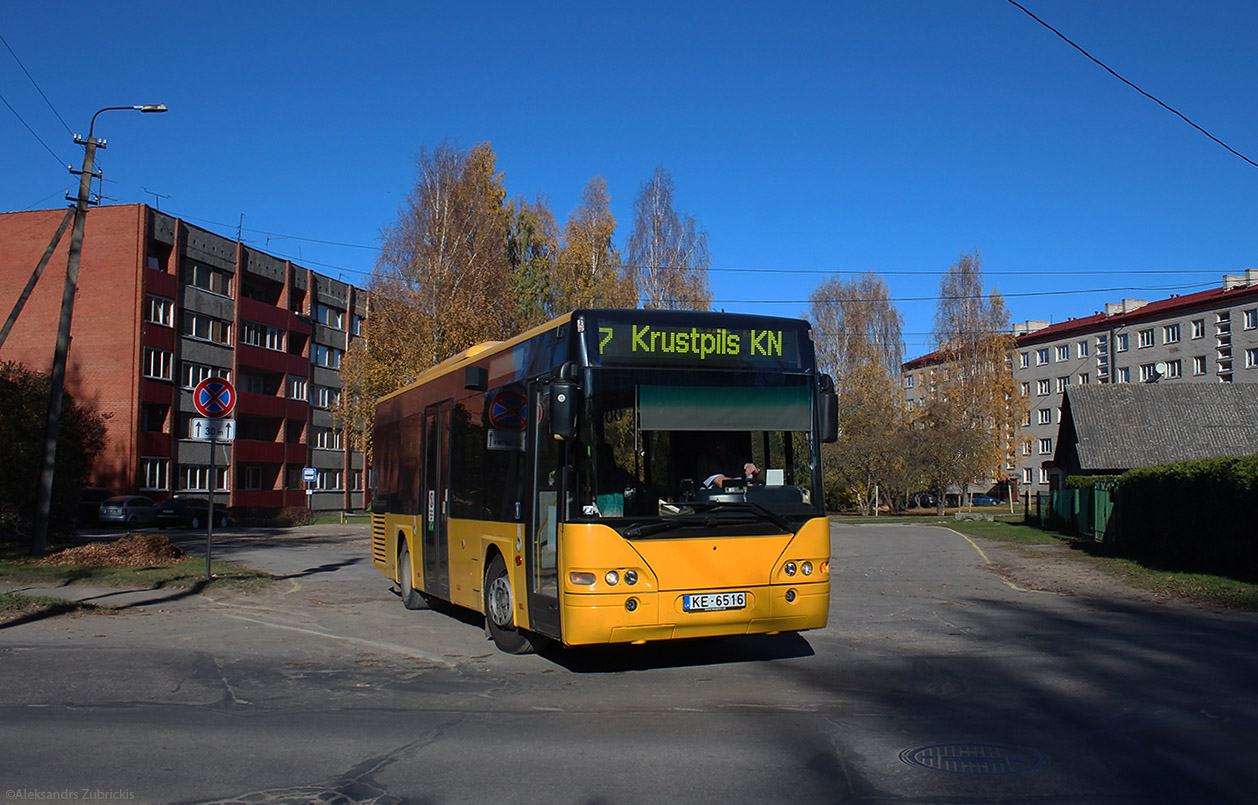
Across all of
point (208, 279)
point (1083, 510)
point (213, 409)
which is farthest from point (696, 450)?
point (208, 279)

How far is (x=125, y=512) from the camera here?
4316cm

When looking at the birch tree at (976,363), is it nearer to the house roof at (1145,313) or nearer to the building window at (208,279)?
the house roof at (1145,313)

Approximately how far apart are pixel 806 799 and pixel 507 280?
38.8 meters

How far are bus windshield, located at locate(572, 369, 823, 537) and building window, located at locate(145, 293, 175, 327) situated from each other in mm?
50133

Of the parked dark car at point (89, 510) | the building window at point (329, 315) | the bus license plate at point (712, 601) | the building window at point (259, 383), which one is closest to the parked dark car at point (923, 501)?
the building window at point (329, 315)

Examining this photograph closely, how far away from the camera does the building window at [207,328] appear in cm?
5591

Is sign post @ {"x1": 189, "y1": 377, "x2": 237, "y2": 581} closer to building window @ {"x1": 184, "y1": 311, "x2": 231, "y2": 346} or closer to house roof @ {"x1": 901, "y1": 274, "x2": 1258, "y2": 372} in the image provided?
building window @ {"x1": 184, "y1": 311, "x2": 231, "y2": 346}

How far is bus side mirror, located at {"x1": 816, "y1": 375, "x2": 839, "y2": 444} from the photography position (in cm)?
911

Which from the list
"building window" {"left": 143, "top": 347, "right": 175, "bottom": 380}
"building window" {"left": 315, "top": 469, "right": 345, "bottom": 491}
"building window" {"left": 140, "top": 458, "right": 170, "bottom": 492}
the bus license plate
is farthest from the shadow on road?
"building window" {"left": 315, "top": 469, "right": 345, "bottom": 491}

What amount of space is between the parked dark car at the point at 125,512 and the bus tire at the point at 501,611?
125 feet

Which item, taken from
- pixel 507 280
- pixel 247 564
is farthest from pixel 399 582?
pixel 507 280

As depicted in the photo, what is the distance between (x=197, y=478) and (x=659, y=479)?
53.9 m

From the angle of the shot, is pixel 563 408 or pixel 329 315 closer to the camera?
pixel 563 408

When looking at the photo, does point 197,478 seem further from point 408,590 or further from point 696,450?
point 696,450
